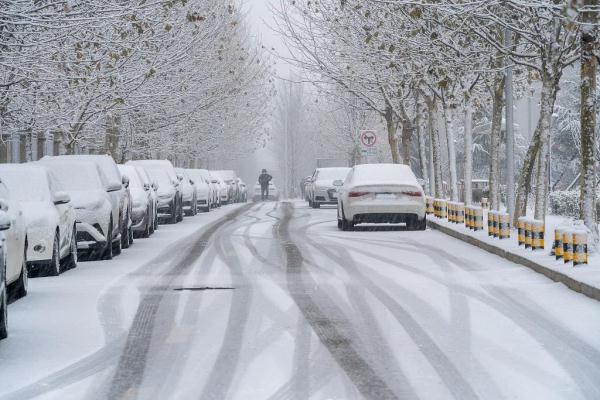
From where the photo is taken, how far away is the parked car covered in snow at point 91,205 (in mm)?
18688

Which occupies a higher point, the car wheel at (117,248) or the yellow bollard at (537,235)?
the yellow bollard at (537,235)

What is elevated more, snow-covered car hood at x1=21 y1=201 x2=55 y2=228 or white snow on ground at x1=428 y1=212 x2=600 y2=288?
snow-covered car hood at x1=21 y1=201 x2=55 y2=228

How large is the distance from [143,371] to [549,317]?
177 inches

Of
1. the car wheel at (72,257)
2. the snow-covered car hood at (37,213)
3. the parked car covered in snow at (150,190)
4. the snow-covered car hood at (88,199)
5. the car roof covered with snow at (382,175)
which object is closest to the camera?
the snow-covered car hood at (37,213)

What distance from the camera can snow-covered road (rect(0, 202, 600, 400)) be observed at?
7.86m

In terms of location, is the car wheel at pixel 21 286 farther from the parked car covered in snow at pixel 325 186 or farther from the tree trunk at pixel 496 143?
the parked car covered in snow at pixel 325 186

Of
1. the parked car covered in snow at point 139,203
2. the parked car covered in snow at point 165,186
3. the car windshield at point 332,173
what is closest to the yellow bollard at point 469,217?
the parked car covered in snow at point 139,203

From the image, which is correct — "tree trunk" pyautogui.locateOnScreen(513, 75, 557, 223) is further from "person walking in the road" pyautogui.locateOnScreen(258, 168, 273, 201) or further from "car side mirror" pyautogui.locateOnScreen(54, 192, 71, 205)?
"person walking in the road" pyautogui.locateOnScreen(258, 168, 273, 201)

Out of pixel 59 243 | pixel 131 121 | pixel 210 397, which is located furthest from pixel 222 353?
pixel 131 121

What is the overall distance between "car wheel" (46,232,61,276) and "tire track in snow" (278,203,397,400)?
3059 millimetres

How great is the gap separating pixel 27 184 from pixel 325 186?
30487 mm

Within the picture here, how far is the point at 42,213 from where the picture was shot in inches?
601

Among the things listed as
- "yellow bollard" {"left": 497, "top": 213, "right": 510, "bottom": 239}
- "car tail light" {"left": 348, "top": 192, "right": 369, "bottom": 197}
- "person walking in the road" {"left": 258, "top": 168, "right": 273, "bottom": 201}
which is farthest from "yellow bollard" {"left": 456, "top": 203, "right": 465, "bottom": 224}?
"person walking in the road" {"left": 258, "top": 168, "right": 273, "bottom": 201}

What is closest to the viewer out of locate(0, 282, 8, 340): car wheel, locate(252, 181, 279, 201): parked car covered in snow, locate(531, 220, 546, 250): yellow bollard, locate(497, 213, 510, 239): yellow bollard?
locate(0, 282, 8, 340): car wheel
